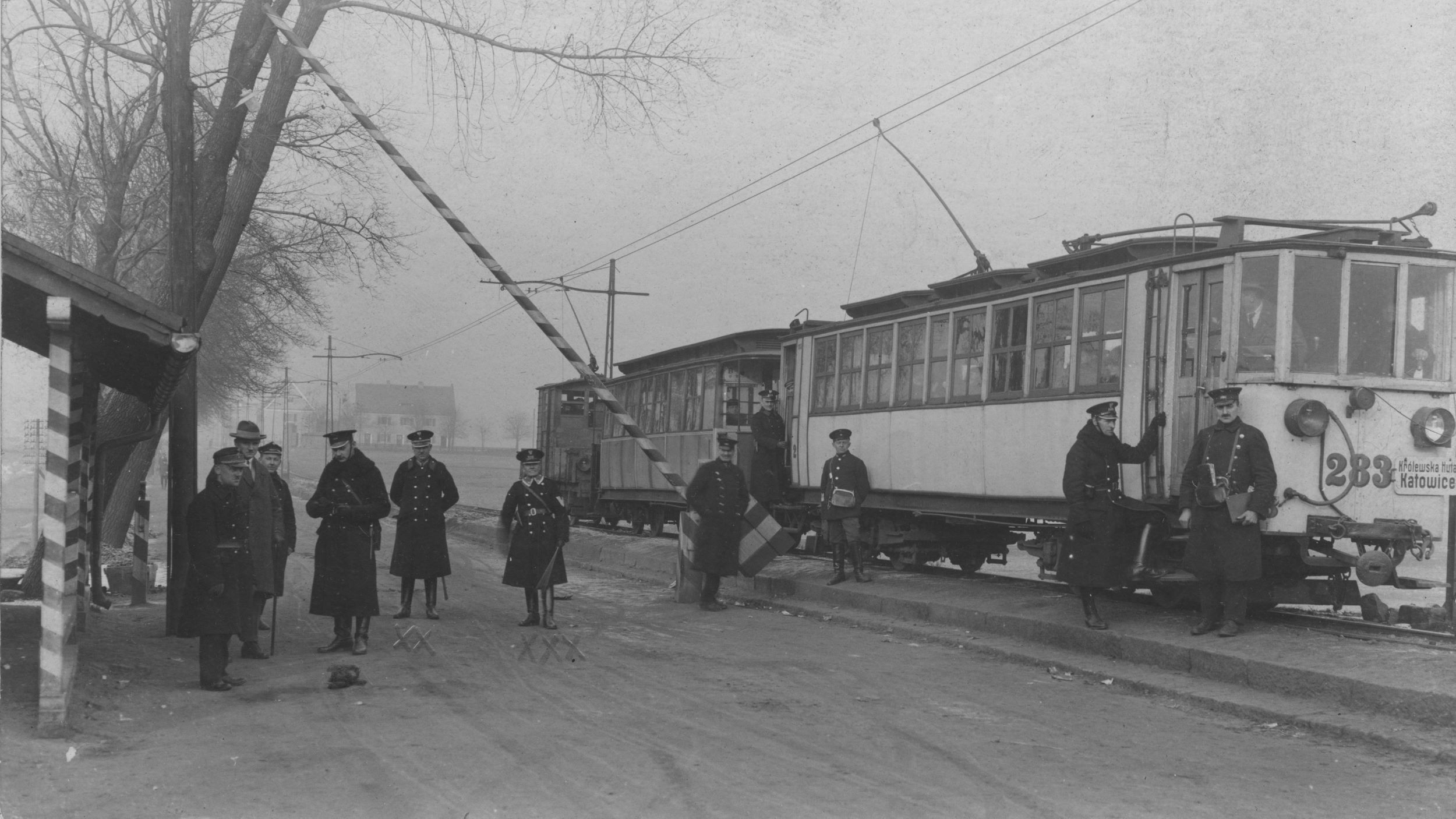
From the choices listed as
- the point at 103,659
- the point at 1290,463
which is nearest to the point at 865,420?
the point at 1290,463

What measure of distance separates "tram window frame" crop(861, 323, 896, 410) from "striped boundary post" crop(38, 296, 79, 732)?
9.74 meters

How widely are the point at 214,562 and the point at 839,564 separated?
319 inches

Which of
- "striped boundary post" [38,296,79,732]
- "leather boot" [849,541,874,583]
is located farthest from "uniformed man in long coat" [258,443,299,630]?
"leather boot" [849,541,874,583]

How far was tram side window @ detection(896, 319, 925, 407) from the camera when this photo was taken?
49.4 ft

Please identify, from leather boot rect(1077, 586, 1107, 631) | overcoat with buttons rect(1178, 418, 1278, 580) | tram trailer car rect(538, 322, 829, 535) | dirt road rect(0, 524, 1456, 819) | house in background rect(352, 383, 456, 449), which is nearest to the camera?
dirt road rect(0, 524, 1456, 819)

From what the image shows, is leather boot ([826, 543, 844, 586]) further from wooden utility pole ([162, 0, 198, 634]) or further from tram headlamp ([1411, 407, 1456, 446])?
wooden utility pole ([162, 0, 198, 634])

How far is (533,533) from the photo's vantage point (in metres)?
12.5

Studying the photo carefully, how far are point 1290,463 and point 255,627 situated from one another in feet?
26.5

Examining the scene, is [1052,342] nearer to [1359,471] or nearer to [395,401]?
[1359,471]

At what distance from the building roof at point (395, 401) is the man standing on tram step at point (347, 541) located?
103 metres

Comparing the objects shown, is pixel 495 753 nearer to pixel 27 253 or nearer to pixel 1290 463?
pixel 27 253

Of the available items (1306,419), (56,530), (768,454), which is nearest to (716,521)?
(768,454)

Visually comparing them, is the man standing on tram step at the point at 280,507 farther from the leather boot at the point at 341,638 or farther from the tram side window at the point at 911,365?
the tram side window at the point at 911,365

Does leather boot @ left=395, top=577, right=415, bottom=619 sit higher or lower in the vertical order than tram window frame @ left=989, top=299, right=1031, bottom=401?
lower
